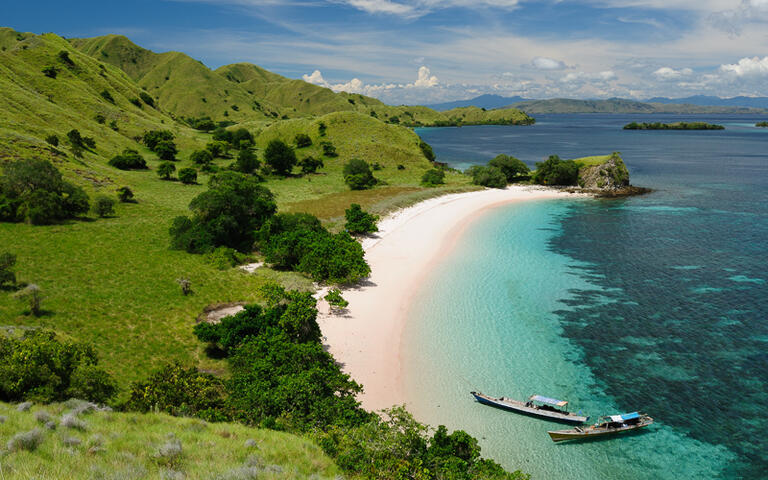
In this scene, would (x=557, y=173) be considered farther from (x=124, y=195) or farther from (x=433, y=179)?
(x=124, y=195)

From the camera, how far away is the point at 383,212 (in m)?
66.4

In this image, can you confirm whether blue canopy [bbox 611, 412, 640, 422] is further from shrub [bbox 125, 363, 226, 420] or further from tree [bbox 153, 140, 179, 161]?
tree [bbox 153, 140, 179, 161]

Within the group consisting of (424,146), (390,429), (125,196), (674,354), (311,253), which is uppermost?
(424,146)

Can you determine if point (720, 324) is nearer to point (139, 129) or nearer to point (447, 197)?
point (447, 197)

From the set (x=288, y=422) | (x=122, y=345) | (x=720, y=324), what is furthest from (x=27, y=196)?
(x=720, y=324)

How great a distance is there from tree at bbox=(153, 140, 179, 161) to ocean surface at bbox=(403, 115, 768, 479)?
243 ft

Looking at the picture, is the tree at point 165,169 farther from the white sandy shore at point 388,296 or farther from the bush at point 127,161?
the white sandy shore at point 388,296

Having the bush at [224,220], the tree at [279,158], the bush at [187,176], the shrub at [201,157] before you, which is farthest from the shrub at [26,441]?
the shrub at [201,157]

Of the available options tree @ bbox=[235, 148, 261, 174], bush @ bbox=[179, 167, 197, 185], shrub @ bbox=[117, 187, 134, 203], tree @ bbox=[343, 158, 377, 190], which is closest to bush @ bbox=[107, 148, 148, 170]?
bush @ bbox=[179, 167, 197, 185]

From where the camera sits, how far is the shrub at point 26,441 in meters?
10.5

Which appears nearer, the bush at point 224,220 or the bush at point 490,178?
the bush at point 224,220

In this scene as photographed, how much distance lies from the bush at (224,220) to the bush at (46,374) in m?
23.4

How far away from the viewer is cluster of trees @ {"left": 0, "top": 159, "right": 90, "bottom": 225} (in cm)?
4144

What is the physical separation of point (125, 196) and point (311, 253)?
35199mm
